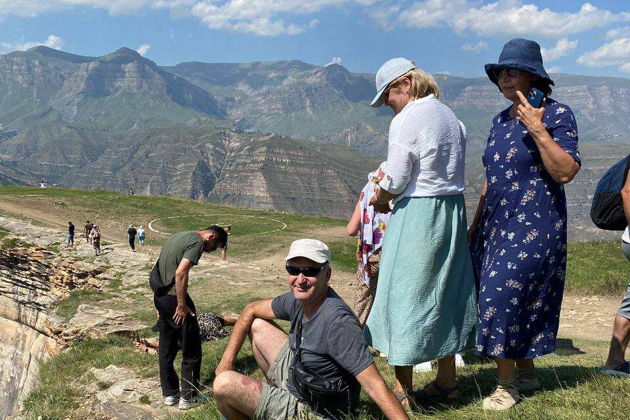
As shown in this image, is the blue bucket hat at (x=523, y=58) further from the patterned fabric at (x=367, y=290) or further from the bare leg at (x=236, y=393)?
the patterned fabric at (x=367, y=290)

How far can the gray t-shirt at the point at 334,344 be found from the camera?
3742mm

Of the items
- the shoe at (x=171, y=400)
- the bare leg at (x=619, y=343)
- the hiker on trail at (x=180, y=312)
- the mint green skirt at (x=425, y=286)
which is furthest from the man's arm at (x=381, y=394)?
the shoe at (x=171, y=400)

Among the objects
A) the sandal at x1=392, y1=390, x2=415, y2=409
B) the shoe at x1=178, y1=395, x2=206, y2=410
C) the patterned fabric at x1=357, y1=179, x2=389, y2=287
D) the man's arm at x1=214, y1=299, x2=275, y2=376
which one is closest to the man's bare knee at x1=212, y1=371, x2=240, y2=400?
the man's arm at x1=214, y1=299, x2=275, y2=376

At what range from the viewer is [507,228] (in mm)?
3949

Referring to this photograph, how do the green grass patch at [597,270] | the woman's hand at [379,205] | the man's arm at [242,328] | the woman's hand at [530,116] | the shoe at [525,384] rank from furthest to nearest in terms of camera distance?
the green grass patch at [597,270]
the man's arm at [242,328]
the shoe at [525,384]
the woman's hand at [379,205]
the woman's hand at [530,116]

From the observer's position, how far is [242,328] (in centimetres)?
461

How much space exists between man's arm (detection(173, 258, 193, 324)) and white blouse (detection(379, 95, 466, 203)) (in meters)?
3.39

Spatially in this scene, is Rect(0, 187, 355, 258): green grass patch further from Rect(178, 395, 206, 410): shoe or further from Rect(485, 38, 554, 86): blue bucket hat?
Rect(485, 38, 554, 86): blue bucket hat

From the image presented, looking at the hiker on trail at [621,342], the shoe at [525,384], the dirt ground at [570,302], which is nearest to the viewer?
the shoe at [525,384]

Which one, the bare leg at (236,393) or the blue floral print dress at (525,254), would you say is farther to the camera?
the bare leg at (236,393)

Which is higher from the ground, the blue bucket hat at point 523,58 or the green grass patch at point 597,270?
the blue bucket hat at point 523,58

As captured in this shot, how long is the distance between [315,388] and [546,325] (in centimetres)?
172

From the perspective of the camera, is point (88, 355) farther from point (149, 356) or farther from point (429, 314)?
point (429, 314)

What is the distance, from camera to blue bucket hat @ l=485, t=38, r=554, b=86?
3.80 metres
